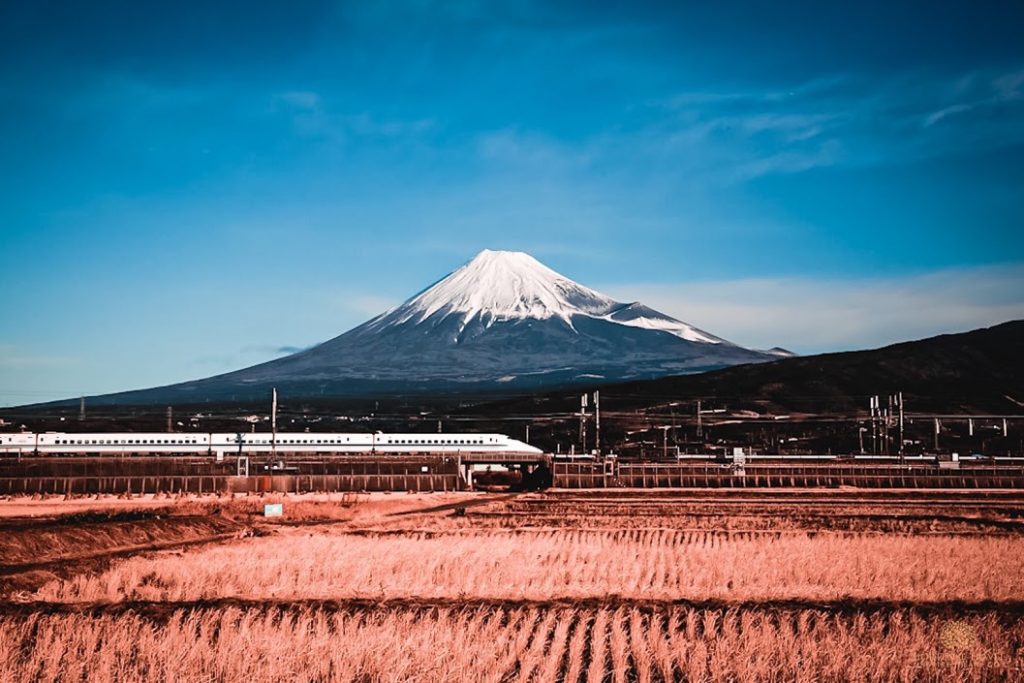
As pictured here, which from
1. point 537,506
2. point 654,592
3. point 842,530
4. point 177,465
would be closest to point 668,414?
point 177,465

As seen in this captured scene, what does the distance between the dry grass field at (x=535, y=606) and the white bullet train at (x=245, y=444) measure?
6612 centimetres

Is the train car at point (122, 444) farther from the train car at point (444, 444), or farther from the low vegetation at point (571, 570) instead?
the low vegetation at point (571, 570)

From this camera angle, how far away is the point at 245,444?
11331 cm

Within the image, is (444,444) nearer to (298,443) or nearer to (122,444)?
(298,443)

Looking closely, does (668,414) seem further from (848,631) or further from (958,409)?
(848,631)

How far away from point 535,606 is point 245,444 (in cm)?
9531

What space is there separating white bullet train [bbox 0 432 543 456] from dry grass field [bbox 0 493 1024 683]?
217 ft

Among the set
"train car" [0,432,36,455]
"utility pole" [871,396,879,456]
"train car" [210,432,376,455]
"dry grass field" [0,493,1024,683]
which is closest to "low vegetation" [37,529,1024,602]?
"dry grass field" [0,493,1024,683]

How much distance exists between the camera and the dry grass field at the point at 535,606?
16.8 metres

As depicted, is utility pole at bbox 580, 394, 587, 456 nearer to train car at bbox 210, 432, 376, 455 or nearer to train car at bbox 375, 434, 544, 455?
train car at bbox 375, 434, 544, 455

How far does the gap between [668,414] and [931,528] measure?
144 m

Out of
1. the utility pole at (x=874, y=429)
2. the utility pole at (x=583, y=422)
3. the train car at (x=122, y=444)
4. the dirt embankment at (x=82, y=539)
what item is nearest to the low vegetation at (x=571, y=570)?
the dirt embankment at (x=82, y=539)

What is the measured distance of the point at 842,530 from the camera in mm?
41562

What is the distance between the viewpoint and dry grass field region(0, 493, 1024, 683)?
55.3 ft
